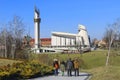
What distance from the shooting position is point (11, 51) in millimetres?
52219

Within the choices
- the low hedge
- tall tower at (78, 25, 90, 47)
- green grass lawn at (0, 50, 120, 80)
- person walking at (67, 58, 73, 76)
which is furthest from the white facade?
person walking at (67, 58, 73, 76)

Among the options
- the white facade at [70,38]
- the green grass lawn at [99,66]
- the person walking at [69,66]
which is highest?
the white facade at [70,38]

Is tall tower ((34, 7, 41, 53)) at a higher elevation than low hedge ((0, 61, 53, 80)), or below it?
higher

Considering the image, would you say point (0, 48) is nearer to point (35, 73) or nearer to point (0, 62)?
point (0, 62)

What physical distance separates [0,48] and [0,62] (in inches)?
923

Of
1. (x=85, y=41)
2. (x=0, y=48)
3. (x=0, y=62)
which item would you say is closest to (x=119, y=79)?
(x=0, y=62)

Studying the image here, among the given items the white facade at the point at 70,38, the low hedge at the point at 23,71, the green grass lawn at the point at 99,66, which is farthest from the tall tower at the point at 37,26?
the low hedge at the point at 23,71

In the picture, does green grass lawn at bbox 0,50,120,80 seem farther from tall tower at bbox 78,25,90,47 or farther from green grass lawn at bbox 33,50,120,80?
tall tower at bbox 78,25,90,47

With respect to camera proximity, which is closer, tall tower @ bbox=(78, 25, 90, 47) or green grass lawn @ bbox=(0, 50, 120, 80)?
green grass lawn @ bbox=(0, 50, 120, 80)

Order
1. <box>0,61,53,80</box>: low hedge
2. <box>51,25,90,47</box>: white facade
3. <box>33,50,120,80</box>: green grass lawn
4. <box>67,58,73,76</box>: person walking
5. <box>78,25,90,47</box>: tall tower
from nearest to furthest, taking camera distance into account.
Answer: <box>0,61,53,80</box>: low hedge, <box>33,50,120,80</box>: green grass lawn, <box>67,58,73,76</box>: person walking, <box>51,25,90,47</box>: white facade, <box>78,25,90,47</box>: tall tower

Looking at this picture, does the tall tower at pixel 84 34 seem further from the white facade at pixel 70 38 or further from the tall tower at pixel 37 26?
the tall tower at pixel 37 26

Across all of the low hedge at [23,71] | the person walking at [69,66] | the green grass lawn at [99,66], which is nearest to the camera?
the low hedge at [23,71]

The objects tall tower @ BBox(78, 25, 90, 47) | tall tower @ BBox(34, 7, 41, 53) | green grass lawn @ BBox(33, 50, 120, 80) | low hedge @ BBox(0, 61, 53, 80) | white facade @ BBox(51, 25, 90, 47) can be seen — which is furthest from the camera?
tall tower @ BBox(78, 25, 90, 47)

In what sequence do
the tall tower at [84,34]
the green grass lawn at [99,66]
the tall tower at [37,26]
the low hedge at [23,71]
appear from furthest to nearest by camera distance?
the tall tower at [84,34]
the tall tower at [37,26]
the green grass lawn at [99,66]
the low hedge at [23,71]
